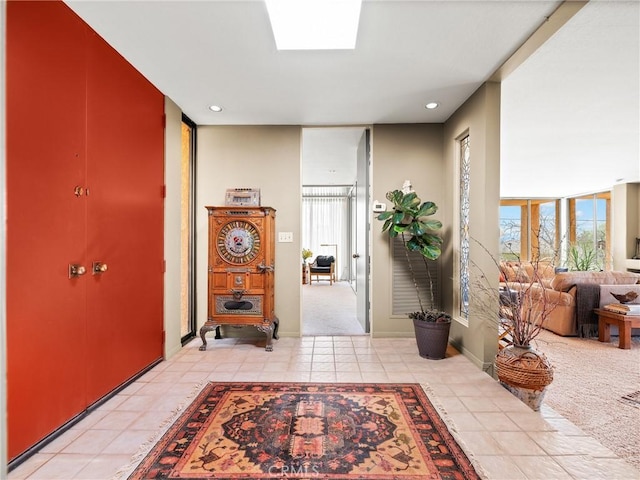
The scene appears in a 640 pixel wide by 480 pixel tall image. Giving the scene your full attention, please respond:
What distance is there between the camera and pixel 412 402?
87.2 inches

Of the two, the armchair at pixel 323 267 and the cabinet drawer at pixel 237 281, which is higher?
the cabinet drawer at pixel 237 281

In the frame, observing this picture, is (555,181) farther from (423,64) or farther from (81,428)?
(81,428)

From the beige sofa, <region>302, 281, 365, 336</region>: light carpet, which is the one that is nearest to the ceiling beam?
the beige sofa

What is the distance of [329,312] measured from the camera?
5.12 m

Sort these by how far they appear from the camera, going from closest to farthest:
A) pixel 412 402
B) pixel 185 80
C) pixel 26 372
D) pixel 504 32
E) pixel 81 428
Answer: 1. pixel 26 372
2. pixel 81 428
3. pixel 504 32
4. pixel 412 402
5. pixel 185 80

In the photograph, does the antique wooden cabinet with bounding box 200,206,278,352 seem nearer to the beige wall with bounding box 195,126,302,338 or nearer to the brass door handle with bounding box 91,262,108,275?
the beige wall with bounding box 195,126,302,338

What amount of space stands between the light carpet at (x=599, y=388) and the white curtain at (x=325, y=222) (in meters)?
6.22

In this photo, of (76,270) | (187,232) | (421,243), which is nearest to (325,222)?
(187,232)

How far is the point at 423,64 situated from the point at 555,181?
269 inches

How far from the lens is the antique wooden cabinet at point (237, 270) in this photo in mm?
3275

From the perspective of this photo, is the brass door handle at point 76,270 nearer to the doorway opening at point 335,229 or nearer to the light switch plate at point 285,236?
the light switch plate at point 285,236

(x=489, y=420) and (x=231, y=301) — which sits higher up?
(x=231, y=301)

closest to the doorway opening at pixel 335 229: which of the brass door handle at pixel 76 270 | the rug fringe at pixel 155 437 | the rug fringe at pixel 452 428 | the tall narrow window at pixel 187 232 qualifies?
the tall narrow window at pixel 187 232

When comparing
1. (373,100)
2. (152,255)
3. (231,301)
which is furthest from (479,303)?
(152,255)
